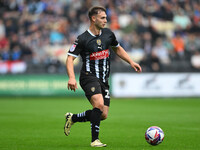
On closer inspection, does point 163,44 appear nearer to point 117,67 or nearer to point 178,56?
point 178,56

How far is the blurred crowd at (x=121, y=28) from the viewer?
2162cm

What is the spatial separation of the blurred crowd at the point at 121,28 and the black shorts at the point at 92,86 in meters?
13.8

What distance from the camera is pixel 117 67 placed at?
2144cm

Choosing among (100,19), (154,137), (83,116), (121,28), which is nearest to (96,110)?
(83,116)

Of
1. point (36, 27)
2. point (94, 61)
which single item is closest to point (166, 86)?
point (36, 27)

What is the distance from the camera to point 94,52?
7316 millimetres

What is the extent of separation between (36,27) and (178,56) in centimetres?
736

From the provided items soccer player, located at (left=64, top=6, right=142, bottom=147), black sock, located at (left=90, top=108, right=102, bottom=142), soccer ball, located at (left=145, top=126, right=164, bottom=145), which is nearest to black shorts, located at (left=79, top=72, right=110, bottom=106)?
soccer player, located at (left=64, top=6, right=142, bottom=147)

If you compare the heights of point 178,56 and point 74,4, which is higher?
point 74,4

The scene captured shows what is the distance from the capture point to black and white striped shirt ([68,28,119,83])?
23.8 ft

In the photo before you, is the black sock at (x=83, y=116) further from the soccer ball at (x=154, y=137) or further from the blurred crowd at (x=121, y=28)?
the blurred crowd at (x=121, y=28)

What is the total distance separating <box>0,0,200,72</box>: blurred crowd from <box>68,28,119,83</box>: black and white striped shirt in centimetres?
1385

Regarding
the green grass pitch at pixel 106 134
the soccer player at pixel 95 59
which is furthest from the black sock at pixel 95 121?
the green grass pitch at pixel 106 134

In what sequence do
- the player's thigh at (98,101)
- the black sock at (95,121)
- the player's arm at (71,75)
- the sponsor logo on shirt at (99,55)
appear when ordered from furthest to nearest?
the sponsor logo on shirt at (99,55)
the player's thigh at (98,101)
the black sock at (95,121)
the player's arm at (71,75)
